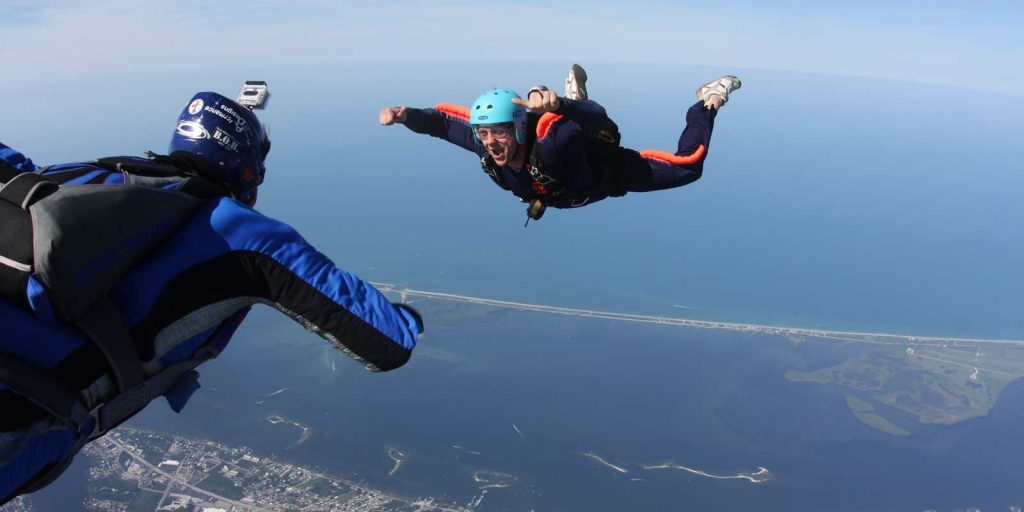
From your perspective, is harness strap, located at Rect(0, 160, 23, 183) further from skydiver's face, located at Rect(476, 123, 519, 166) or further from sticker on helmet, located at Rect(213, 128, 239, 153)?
skydiver's face, located at Rect(476, 123, 519, 166)

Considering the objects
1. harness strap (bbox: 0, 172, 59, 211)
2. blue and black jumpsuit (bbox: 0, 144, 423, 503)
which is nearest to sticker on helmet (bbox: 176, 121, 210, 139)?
blue and black jumpsuit (bbox: 0, 144, 423, 503)

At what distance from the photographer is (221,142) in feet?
7.07

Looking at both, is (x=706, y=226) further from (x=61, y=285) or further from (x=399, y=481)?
(x=61, y=285)

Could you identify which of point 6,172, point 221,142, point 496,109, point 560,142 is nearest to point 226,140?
point 221,142

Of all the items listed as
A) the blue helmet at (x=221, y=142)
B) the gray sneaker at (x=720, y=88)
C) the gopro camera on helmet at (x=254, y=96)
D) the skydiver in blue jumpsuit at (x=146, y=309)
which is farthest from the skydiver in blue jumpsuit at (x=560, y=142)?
the skydiver in blue jumpsuit at (x=146, y=309)

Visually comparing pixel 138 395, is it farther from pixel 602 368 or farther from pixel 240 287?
pixel 602 368

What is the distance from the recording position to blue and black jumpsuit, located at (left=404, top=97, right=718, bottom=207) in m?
4.14

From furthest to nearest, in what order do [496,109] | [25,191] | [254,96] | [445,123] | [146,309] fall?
[445,123] < [496,109] < [254,96] < [146,309] < [25,191]

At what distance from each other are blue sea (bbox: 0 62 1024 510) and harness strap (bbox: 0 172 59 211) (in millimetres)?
1596

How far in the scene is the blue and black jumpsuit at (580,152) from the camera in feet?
13.6

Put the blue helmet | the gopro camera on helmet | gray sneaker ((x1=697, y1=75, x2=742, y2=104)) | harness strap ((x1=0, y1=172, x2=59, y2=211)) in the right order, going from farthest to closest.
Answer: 1. gray sneaker ((x1=697, y1=75, x2=742, y2=104))
2. the gopro camera on helmet
3. the blue helmet
4. harness strap ((x1=0, y1=172, x2=59, y2=211))

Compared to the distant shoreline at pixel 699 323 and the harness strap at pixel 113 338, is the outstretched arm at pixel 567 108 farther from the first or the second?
the distant shoreline at pixel 699 323

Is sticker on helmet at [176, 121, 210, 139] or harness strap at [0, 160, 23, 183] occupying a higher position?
sticker on helmet at [176, 121, 210, 139]

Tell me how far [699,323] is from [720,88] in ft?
124
